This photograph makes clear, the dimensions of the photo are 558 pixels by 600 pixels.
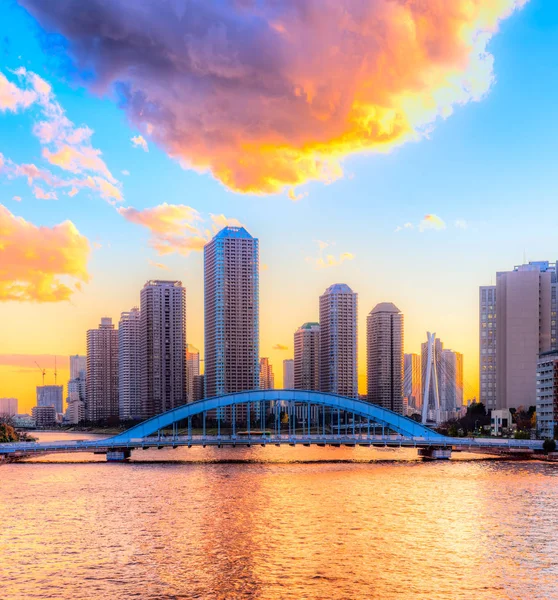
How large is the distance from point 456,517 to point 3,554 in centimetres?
2876

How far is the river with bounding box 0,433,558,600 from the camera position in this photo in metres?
33.7

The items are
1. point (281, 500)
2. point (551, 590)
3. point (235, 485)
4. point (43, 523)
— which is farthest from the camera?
point (235, 485)

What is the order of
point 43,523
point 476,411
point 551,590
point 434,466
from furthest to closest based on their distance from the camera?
point 476,411 < point 434,466 < point 43,523 < point 551,590

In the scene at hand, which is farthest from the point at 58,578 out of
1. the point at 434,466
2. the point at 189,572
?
the point at 434,466

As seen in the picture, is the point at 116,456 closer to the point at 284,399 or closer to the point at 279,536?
the point at 284,399

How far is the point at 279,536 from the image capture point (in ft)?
146

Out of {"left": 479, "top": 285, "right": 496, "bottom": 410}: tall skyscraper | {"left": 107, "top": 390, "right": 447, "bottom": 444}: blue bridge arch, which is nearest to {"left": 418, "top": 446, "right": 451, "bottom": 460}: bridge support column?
{"left": 107, "top": 390, "right": 447, "bottom": 444}: blue bridge arch

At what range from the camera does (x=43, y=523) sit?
48781 millimetres

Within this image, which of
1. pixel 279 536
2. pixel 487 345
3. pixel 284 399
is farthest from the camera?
pixel 487 345

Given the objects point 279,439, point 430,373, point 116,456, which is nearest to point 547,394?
point 430,373

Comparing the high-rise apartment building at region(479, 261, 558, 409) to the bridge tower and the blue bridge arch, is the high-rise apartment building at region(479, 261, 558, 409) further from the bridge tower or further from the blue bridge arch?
the blue bridge arch

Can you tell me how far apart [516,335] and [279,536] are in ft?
377

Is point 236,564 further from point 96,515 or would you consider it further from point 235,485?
point 235,485

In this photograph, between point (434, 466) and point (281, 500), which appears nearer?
point (281, 500)
